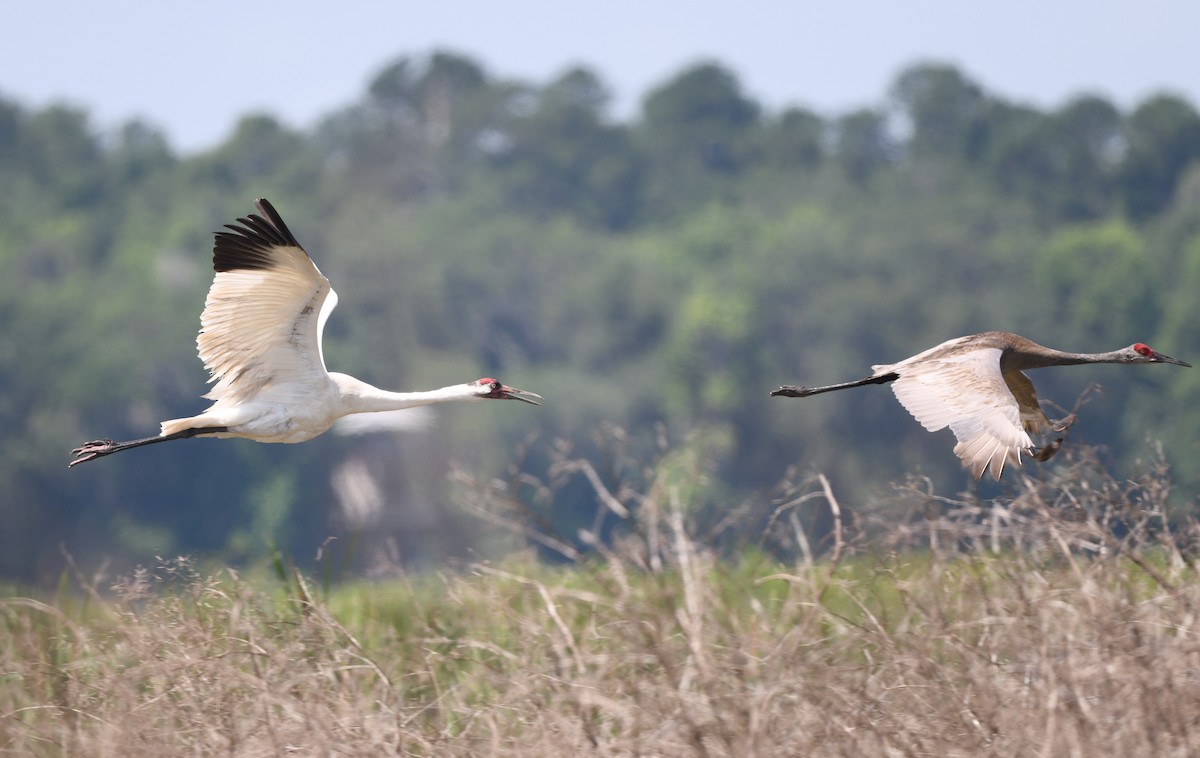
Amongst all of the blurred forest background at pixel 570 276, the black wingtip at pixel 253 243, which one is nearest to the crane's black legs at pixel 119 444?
the black wingtip at pixel 253 243

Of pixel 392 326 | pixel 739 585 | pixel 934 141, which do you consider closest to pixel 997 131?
pixel 934 141

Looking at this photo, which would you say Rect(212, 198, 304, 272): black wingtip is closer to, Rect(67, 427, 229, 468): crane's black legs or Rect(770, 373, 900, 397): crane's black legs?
Rect(67, 427, 229, 468): crane's black legs

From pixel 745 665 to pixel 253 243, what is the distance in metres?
3.78

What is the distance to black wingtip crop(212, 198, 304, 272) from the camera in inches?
357

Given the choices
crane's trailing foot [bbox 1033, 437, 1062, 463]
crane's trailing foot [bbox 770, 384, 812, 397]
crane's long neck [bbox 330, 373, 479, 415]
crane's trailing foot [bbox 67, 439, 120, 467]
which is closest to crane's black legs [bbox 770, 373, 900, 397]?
crane's trailing foot [bbox 770, 384, 812, 397]

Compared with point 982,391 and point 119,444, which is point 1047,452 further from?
point 119,444

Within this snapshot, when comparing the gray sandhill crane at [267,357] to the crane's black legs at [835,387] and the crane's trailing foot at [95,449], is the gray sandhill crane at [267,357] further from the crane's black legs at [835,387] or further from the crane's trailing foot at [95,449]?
the crane's black legs at [835,387]

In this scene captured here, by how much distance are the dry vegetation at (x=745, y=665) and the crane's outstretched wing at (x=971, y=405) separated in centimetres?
38

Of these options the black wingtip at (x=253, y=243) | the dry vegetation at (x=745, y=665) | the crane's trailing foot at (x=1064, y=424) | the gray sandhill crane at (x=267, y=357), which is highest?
the black wingtip at (x=253, y=243)

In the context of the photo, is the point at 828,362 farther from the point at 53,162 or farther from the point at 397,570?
the point at 397,570

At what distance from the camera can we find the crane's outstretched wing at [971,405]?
809 cm

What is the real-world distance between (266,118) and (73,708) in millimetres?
93252

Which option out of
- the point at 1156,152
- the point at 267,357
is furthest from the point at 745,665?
the point at 1156,152

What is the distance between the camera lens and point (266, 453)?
57781mm
